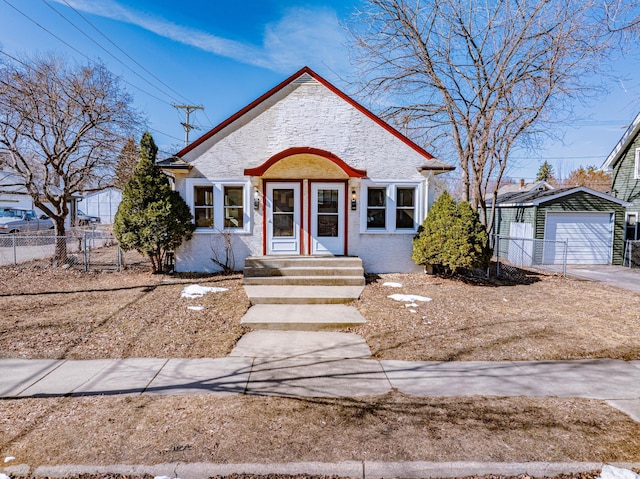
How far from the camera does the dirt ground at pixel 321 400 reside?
3068mm

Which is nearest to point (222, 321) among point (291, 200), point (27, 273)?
point (291, 200)

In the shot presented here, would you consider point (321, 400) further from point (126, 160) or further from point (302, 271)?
point (126, 160)

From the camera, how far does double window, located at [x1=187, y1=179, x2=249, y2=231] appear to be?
10.5 metres

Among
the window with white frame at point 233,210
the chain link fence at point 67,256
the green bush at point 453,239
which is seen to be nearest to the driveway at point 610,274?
the green bush at point 453,239

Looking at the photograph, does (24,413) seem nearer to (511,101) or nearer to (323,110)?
(323,110)

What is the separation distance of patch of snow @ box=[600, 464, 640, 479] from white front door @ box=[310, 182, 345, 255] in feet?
26.9

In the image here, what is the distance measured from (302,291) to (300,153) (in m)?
3.58

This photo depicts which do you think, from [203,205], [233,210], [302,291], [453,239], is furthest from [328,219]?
[203,205]

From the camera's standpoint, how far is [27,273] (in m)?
10.5

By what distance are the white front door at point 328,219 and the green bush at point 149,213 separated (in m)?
3.62

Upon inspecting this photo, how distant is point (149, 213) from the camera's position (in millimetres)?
9500

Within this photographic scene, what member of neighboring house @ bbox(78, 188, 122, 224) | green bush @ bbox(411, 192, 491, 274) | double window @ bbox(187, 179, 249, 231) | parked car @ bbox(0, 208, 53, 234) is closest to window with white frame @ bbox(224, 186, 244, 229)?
double window @ bbox(187, 179, 249, 231)

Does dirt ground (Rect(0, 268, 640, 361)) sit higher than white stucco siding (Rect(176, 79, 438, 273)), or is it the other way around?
white stucco siding (Rect(176, 79, 438, 273))

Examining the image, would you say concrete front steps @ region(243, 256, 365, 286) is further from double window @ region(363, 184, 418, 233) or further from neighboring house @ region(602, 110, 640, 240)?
neighboring house @ region(602, 110, 640, 240)
